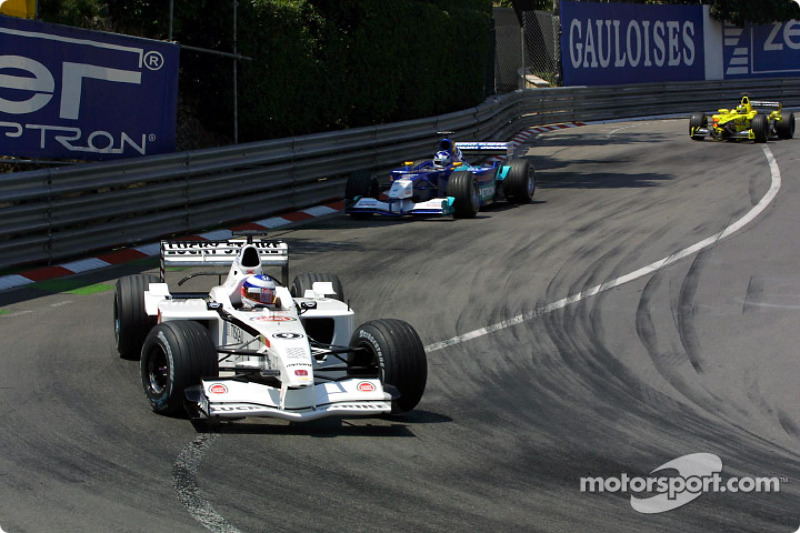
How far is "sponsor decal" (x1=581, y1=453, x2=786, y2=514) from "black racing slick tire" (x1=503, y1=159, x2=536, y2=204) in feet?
40.2

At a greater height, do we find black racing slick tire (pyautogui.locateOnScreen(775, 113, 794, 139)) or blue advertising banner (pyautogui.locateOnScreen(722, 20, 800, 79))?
Result: blue advertising banner (pyautogui.locateOnScreen(722, 20, 800, 79))

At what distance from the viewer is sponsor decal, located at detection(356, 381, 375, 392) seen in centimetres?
739

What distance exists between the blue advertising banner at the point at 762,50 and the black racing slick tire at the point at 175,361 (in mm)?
33833

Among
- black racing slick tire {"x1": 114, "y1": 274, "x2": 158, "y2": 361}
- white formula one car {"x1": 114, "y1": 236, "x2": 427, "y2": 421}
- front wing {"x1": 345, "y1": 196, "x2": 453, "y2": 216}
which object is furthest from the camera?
front wing {"x1": 345, "y1": 196, "x2": 453, "y2": 216}

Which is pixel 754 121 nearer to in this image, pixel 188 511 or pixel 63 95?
pixel 63 95

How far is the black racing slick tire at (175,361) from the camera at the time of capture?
23.7 feet

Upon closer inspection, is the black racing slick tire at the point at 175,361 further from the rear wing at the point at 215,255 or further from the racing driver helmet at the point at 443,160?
the racing driver helmet at the point at 443,160

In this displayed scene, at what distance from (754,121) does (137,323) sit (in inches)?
895

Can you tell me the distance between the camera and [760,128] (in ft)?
92.1

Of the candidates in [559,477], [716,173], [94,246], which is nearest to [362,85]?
[716,173]

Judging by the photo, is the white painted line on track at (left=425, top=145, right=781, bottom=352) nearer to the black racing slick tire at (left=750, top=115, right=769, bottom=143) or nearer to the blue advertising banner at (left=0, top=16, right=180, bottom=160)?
the blue advertising banner at (left=0, top=16, right=180, bottom=160)

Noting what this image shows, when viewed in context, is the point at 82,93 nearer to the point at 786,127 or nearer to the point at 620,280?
A: the point at 620,280

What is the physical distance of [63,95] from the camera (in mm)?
14000

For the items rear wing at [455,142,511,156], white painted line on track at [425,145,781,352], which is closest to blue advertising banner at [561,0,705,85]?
white painted line on track at [425,145,781,352]
